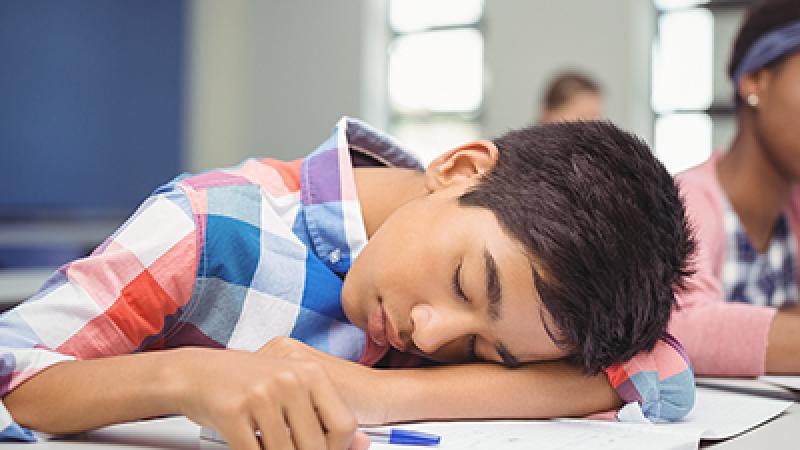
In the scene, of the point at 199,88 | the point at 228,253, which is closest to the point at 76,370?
the point at 228,253

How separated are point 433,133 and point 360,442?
5.37m

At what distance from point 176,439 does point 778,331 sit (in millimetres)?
791

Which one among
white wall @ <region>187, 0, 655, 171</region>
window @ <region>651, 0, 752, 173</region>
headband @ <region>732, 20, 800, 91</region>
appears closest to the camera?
headband @ <region>732, 20, 800, 91</region>

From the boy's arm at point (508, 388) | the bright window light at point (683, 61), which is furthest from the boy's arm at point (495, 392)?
the bright window light at point (683, 61)

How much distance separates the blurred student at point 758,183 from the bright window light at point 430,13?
437 centimetres

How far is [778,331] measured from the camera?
1119 millimetres

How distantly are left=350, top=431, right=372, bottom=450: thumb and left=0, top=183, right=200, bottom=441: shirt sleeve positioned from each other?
26 centimetres

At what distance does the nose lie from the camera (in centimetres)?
81

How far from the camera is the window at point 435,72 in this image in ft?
19.1

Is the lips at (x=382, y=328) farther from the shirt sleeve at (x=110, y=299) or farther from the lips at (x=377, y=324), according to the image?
the shirt sleeve at (x=110, y=299)

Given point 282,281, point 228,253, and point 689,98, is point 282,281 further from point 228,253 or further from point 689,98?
point 689,98

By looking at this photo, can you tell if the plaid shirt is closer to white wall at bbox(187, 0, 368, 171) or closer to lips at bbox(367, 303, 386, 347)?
lips at bbox(367, 303, 386, 347)

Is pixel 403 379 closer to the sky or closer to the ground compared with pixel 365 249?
closer to the ground

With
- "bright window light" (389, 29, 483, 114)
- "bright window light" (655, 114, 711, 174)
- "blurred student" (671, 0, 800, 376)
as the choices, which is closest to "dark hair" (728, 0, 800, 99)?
"blurred student" (671, 0, 800, 376)
